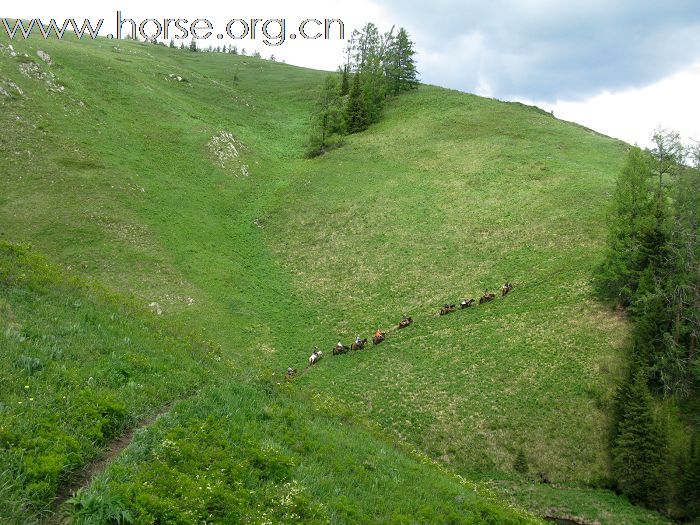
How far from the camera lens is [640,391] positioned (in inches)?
976

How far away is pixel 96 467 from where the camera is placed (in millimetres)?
10266

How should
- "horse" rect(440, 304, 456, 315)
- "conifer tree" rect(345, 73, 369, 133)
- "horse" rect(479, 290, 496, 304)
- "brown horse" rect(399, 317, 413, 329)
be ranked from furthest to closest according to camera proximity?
"conifer tree" rect(345, 73, 369, 133) → "horse" rect(479, 290, 496, 304) → "horse" rect(440, 304, 456, 315) → "brown horse" rect(399, 317, 413, 329)

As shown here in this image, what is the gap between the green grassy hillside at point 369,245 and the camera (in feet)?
91.6

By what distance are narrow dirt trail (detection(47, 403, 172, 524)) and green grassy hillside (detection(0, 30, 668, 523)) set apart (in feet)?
3.06

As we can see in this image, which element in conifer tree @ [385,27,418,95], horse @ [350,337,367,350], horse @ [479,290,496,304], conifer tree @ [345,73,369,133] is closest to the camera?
horse @ [350,337,367,350]

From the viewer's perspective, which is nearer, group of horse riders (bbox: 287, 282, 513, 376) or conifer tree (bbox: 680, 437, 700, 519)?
conifer tree (bbox: 680, 437, 700, 519)

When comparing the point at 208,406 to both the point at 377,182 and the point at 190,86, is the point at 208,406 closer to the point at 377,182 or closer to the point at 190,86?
the point at 377,182

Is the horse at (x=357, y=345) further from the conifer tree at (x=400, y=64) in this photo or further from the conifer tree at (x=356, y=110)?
the conifer tree at (x=400, y=64)

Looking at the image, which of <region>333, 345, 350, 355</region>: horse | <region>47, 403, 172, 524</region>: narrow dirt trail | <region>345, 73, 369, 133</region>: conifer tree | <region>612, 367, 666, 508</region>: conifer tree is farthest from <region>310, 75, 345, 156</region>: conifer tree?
<region>47, 403, 172, 524</region>: narrow dirt trail

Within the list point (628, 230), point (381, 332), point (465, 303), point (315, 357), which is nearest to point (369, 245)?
point (465, 303)

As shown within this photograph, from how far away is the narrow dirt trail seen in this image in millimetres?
8900

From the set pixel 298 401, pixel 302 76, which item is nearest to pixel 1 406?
pixel 298 401

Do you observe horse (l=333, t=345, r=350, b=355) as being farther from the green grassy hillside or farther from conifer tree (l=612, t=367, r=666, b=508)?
conifer tree (l=612, t=367, r=666, b=508)

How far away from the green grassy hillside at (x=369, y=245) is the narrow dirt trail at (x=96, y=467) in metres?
0.93
